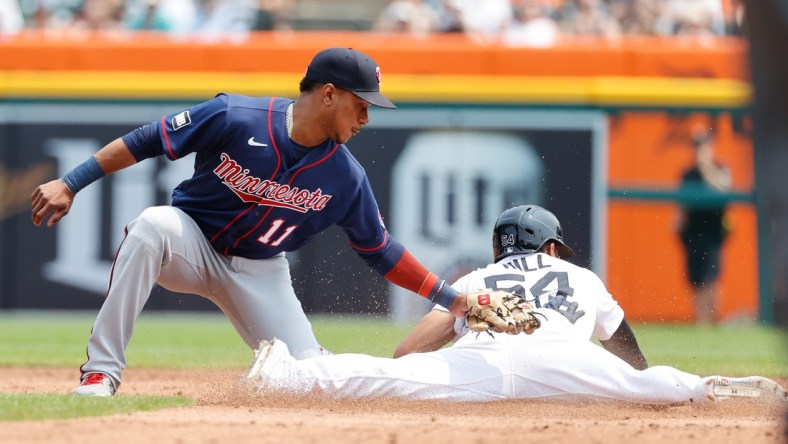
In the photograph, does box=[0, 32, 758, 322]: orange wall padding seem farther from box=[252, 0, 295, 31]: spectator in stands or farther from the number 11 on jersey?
the number 11 on jersey

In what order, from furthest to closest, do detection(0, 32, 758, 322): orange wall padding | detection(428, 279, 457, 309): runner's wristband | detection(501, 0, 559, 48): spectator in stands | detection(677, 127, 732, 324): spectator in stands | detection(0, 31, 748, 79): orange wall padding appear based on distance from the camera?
detection(501, 0, 559, 48): spectator in stands
detection(0, 31, 748, 79): orange wall padding
detection(0, 32, 758, 322): orange wall padding
detection(677, 127, 732, 324): spectator in stands
detection(428, 279, 457, 309): runner's wristband

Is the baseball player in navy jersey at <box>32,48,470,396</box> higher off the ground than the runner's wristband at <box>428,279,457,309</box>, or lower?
higher

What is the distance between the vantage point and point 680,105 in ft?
37.8

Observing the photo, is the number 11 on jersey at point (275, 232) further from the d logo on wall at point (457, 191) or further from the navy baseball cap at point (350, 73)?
the d logo on wall at point (457, 191)

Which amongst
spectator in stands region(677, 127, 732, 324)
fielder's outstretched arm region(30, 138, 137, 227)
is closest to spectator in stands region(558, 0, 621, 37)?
spectator in stands region(677, 127, 732, 324)

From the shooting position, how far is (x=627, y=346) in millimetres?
5664

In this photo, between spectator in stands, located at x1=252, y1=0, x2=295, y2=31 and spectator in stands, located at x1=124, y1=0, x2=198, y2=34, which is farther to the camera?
spectator in stands, located at x1=124, y1=0, x2=198, y2=34

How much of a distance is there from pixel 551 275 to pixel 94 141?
272 inches

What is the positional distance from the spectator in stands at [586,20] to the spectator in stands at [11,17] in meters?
5.65

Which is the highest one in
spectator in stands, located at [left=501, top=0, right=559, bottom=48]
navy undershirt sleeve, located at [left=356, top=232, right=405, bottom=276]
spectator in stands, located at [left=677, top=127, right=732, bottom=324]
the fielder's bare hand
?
spectator in stands, located at [left=501, top=0, right=559, bottom=48]

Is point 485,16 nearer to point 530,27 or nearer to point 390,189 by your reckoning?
point 530,27

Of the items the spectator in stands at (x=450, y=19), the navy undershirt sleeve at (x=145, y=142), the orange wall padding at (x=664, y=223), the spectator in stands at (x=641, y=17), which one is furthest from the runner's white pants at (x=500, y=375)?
the spectator in stands at (x=641, y=17)

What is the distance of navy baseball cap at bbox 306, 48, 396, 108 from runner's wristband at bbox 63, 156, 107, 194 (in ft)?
3.26

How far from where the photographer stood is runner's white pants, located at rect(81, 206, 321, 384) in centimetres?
523
